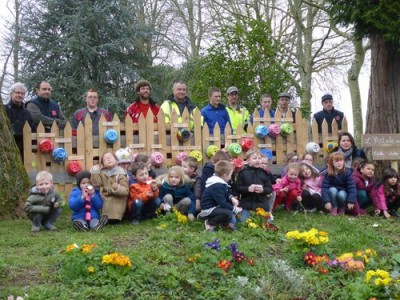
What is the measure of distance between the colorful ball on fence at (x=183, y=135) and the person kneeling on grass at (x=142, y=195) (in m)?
2.28

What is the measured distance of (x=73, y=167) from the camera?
379 inches

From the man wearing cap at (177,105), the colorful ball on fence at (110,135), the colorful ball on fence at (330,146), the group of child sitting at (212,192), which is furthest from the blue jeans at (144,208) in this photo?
the colorful ball on fence at (330,146)

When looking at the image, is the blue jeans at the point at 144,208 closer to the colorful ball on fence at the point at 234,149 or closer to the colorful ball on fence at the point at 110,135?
the colorful ball on fence at the point at 110,135

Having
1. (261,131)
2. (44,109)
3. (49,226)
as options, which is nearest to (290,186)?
(261,131)

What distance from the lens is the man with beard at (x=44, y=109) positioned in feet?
31.0

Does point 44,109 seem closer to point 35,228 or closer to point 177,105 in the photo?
point 177,105

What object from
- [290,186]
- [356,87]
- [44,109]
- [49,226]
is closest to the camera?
[49,226]

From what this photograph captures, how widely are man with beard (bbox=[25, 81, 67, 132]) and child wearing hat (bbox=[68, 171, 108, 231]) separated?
2524 millimetres

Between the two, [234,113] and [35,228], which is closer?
[35,228]

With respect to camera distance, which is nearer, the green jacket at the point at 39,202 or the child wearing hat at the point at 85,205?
the green jacket at the point at 39,202

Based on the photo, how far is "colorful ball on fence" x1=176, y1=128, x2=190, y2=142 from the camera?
33.4 feet

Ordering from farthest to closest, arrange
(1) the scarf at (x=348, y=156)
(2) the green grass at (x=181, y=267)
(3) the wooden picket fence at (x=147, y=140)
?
(1) the scarf at (x=348, y=156) → (3) the wooden picket fence at (x=147, y=140) → (2) the green grass at (x=181, y=267)

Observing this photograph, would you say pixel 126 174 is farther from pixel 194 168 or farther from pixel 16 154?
pixel 16 154

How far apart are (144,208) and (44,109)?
2.99m
